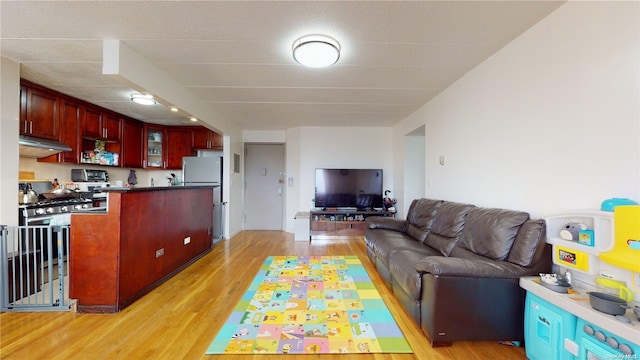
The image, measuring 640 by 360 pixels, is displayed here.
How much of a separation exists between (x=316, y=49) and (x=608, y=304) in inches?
95.8

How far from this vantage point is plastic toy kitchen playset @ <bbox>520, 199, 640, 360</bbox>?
121 centimetres

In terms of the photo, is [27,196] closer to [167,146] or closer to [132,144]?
[132,144]

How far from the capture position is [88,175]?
4270 mm

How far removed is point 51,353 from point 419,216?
11.9 feet

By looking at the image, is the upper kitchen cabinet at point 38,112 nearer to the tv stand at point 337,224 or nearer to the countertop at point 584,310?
the tv stand at point 337,224

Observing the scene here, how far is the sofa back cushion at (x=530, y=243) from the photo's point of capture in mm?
1760

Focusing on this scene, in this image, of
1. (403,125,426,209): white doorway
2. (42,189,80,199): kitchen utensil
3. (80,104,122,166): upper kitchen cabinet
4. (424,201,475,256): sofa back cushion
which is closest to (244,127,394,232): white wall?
(403,125,426,209): white doorway

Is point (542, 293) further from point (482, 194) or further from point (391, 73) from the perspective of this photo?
point (391, 73)

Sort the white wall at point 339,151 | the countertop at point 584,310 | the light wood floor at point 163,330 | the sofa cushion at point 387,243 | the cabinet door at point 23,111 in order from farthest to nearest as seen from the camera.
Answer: the white wall at point 339,151 → the cabinet door at point 23,111 → the sofa cushion at point 387,243 → the light wood floor at point 163,330 → the countertop at point 584,310

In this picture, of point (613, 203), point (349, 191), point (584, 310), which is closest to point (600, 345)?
point (584, 310)

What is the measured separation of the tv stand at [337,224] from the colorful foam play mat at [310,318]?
6.28 feet

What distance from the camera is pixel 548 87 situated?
188cm

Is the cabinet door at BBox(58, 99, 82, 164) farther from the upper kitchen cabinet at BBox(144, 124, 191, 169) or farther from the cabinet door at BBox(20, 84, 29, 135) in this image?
the upper kitchen cabinet at BBox(144, 124, 191, 169)

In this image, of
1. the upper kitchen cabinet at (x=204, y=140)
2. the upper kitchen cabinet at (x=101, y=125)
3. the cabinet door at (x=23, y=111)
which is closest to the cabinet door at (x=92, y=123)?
the upper kitchen cabinet at (x=101, y=125)
